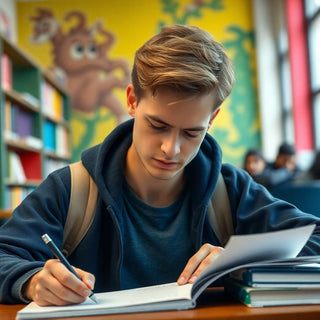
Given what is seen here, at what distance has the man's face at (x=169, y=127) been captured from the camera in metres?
1.11

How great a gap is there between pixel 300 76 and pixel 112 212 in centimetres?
563

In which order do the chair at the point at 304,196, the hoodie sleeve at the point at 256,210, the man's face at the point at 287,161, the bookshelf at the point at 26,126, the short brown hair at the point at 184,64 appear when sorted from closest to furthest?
the short brown hair at the point at 184,64 < the hoodie sleeve at the point at 256,210 < the chair at the point at 304,196 < the bookshelf at the point at 26,126 < the man's face at the point at 287,161

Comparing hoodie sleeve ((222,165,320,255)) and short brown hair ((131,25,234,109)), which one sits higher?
short brown hair ((131,25,234,109))

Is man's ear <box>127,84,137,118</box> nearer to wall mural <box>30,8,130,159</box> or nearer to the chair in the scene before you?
the chair

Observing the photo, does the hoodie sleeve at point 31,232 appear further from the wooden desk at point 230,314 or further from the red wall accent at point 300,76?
the red wall accent at point 300,76

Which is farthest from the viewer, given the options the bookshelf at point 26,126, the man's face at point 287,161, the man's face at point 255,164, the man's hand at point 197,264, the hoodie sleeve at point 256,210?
the man's face at point 255,164

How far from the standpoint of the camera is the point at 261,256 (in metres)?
0.88

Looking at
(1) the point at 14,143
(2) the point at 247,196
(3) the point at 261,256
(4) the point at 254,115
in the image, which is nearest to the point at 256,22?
(4) the point at 254,115

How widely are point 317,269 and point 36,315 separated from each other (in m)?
0.44

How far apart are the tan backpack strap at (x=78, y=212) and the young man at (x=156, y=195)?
0.01 metres

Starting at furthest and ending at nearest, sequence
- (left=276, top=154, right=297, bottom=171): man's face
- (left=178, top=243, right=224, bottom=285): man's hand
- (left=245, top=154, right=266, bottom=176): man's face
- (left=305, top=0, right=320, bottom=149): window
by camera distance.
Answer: (left=305, top=0, right=320, bottom=149): window → (left=245, top=154, right=266, bottom=176): man's face → (left=276, top=154, right=297, bottom=171): man's face → (left=178, top=243, right=224, bottom=285): man's hand

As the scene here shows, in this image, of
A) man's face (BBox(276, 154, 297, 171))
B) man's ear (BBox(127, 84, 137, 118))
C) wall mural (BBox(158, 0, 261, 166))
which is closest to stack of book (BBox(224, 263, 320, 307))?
man's ear (BBox(127, 84, 137, 118))

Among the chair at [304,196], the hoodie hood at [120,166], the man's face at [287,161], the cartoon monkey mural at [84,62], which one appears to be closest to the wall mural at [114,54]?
the cartoon monkey mural at [84,62]

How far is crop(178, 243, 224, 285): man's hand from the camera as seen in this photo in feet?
3.10
